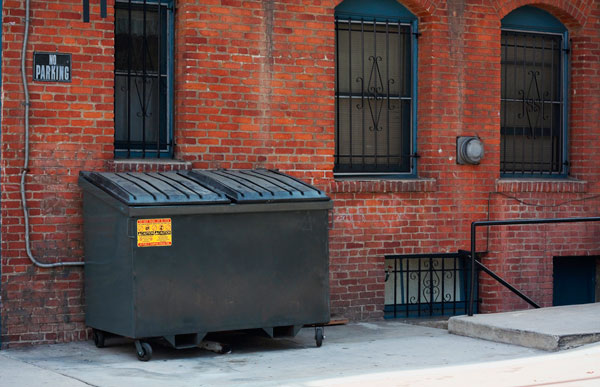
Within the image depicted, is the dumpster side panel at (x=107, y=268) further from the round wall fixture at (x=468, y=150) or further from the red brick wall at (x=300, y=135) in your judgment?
the round wall fixture at (x=468, y=150)

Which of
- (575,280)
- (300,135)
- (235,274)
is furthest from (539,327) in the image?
(575,280)

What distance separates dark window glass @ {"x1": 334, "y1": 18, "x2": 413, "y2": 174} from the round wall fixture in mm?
535

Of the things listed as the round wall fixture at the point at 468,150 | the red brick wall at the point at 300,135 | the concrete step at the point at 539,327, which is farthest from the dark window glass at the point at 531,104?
the concrete step at the point at 539,327

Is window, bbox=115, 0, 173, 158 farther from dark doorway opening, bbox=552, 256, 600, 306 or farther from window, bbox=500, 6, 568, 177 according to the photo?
dark doorway opening, bbox=552, 256, 600, 306

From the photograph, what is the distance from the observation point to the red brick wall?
8.49 metres

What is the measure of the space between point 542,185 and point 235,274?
4.51 meters

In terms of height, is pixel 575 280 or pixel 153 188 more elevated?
pixel 153 188

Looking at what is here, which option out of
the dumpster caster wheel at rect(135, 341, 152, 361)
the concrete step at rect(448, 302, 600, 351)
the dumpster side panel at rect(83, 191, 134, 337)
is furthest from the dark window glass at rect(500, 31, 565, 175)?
the dumpster caster wheel at rect(135, 341, 152, 361)

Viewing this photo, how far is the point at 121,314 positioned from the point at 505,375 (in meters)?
2.98

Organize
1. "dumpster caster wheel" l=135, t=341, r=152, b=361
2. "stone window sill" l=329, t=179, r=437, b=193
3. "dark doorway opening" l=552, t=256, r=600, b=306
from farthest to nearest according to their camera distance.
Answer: "dark doorway opening" l=552, t=256, r=600, b=306, "stone window sill" l=329, t=179, r=437, b=193, "dumpster caster wheel" l=135, t=341, r=152, b=361

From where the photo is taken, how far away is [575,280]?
11625 mm

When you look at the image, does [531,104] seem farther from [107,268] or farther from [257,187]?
[107,268]

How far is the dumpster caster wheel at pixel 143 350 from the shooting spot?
7.76 meters

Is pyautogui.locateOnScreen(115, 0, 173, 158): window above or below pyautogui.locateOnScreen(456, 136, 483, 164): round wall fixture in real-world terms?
above
